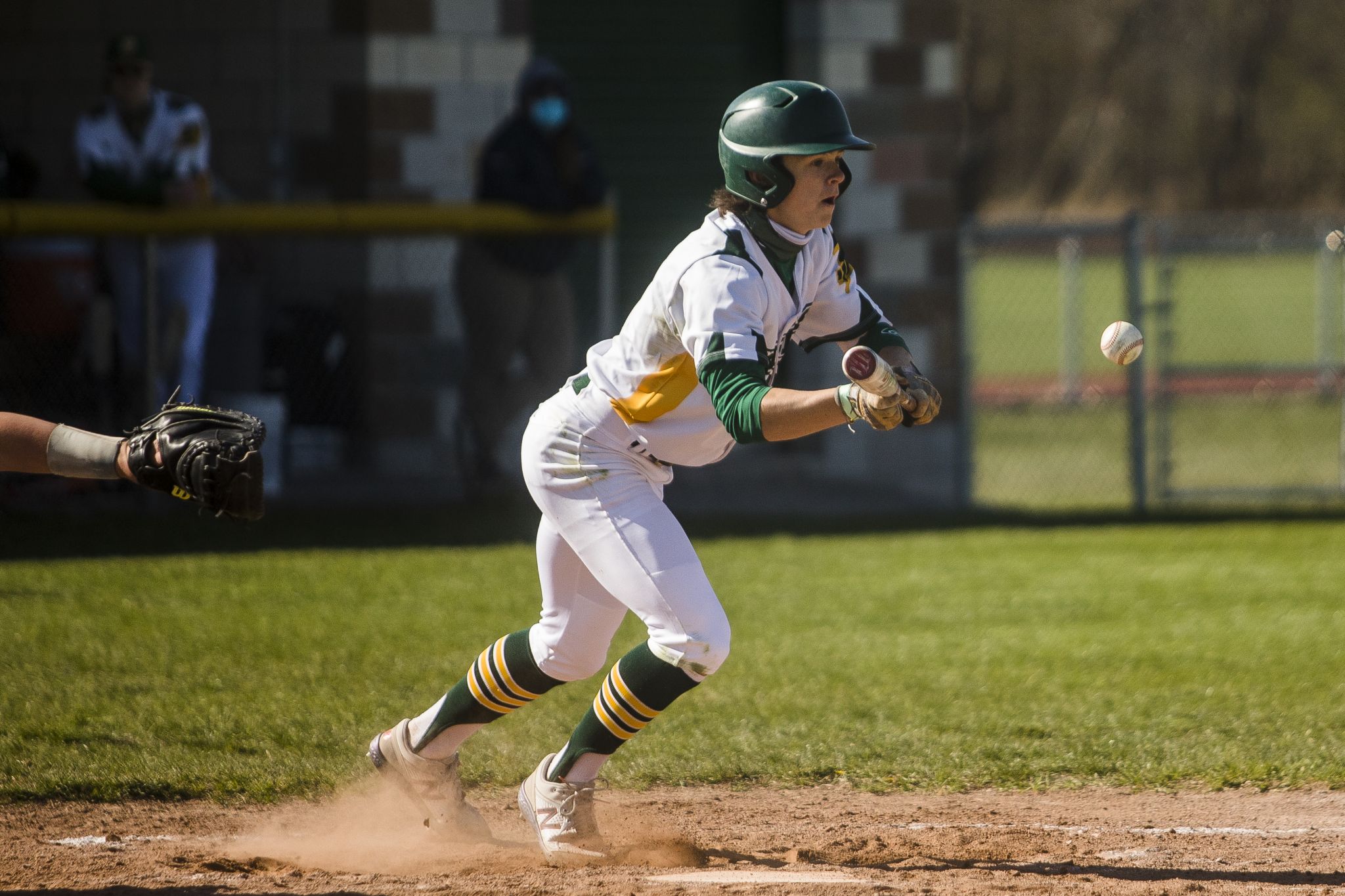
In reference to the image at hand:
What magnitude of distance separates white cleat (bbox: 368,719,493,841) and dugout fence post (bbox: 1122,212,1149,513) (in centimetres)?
645

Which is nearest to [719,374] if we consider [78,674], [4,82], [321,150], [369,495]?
[78,674]

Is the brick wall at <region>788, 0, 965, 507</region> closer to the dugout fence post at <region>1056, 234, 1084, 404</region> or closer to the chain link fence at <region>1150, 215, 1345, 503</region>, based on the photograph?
the chain link fence at <region>1150, 215, 1345, 503</region>

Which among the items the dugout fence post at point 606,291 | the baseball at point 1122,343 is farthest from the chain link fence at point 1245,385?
the baseball at point 1122,343

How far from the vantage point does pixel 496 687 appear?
174 inches

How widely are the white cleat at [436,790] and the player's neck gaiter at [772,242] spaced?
5.42ft

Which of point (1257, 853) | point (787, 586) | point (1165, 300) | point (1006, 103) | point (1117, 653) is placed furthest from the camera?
point (1006, 103)

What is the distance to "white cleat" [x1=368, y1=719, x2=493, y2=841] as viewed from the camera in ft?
14.9

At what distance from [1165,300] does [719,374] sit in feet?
23.0

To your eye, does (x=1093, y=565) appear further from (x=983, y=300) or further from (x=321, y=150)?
(x=983, y=300)

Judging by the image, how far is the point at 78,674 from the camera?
6.16 meters

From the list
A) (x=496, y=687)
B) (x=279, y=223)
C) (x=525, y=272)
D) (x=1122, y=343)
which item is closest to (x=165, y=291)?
(x=279, y=223)

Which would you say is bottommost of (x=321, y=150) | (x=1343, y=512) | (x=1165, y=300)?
(x=1343, y=512)

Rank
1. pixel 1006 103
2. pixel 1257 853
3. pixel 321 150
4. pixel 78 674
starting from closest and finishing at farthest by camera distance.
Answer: pixel 1257 853 < pixel 78 674 < pixel 321 150 < pixel 1006 103

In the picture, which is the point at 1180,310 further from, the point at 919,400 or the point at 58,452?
the point at 58,452
